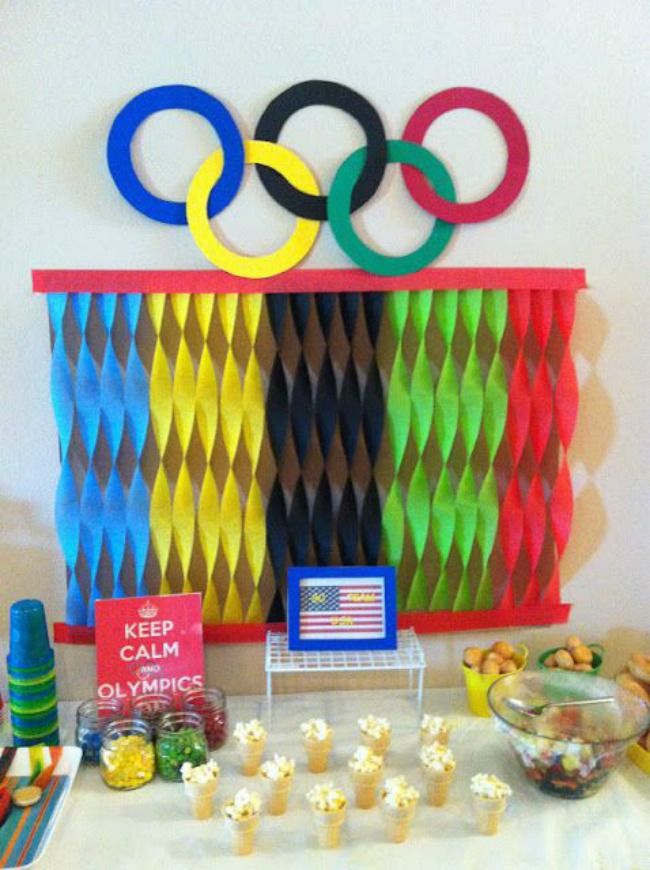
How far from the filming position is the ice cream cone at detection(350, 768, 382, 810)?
1.14m

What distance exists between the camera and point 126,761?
1.20m

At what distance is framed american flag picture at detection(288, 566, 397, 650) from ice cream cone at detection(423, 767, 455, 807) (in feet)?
0.84

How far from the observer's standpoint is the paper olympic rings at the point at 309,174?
1289mm

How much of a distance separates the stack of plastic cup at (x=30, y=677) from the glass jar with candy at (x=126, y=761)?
0.37 feet

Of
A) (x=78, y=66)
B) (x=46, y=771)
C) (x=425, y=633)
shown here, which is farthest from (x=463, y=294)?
(x=46, y=771)

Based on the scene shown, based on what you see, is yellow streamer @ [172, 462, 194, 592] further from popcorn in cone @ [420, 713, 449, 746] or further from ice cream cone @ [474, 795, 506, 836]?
ice cream cone @ [474, 795, 506, 836]

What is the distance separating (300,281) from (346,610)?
566 millimetres

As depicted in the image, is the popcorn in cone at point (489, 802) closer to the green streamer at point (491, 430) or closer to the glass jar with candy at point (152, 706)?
the green streamer at point (491, 430)

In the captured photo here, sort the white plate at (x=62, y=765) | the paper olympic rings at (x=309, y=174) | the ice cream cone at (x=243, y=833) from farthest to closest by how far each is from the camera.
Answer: the paper olympic rings at (x=309, y=174) → the white plate at (x=62, y=765) → the ice cream cone at (x=243, y=833)

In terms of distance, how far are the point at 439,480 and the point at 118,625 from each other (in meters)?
0.61

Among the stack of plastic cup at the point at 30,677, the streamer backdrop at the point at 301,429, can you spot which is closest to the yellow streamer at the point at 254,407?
the streamer backdrop at the point at 301,429

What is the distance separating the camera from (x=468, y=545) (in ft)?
4.64

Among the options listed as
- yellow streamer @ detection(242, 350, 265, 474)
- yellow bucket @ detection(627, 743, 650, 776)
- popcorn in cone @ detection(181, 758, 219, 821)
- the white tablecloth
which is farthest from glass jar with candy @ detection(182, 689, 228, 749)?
yellow bucket @ detection(627, 743, 650, 776)

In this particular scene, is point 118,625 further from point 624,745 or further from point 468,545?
point 624,745
